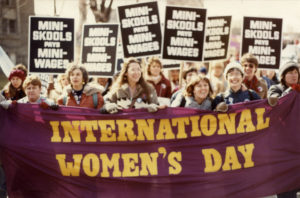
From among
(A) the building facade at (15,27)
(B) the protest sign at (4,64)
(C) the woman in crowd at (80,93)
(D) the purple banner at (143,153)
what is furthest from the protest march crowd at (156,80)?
(A) the building facade at (15,27)

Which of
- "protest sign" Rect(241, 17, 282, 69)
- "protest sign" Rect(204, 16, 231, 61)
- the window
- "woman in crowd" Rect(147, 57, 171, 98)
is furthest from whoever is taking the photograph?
the window

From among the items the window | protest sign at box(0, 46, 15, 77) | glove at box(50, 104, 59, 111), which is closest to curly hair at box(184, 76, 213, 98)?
glove at box(50, 104, 59, 111)

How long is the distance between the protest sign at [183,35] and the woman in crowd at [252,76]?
1.64 m

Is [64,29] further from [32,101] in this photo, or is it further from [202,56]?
[32,101]

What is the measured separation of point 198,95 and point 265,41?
3639 millimetres

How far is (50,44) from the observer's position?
8.32 meters

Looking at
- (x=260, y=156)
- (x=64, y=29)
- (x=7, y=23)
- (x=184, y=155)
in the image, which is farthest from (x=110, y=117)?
(x=7, y=23)

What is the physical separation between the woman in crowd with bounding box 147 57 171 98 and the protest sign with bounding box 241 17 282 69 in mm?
1712

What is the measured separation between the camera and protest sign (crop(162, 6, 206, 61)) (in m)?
8.56

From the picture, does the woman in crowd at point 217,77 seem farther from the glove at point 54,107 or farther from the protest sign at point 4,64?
the glove at point 54,107

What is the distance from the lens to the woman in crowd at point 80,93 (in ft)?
18.6

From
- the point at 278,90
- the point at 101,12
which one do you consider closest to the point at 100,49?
the point at 278,90

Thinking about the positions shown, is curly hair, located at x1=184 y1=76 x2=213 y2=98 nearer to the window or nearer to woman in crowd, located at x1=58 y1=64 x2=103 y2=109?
woman in crowd, located at x1=58 y1=64 x2=103 y2=109

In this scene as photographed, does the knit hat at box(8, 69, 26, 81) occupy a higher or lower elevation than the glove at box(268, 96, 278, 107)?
higher
